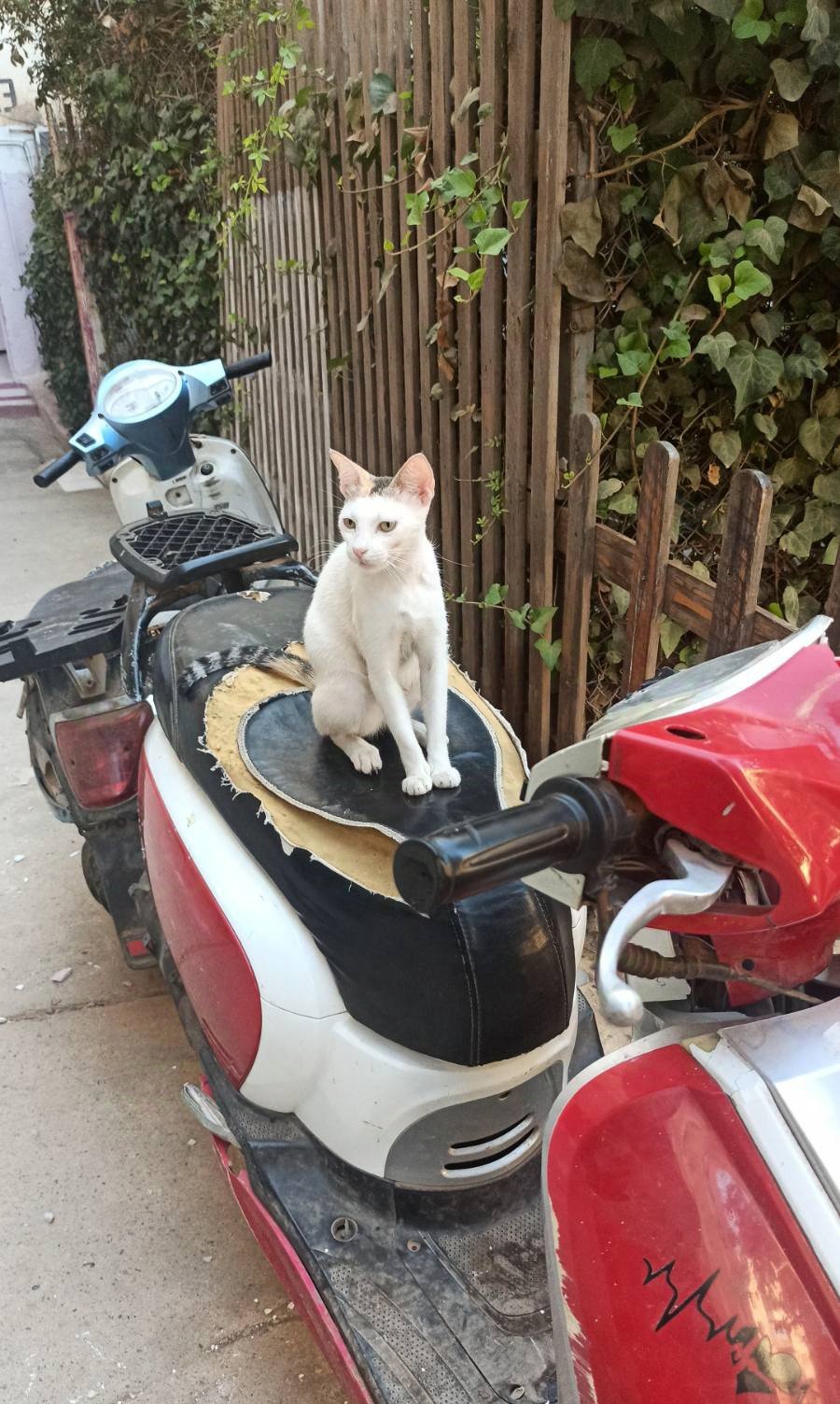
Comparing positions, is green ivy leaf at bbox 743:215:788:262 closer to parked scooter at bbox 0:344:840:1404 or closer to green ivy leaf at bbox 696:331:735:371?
green ivy leaf at bbox 696:331:735:371

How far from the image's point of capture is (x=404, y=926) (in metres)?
1.29

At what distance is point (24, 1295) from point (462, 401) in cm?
228

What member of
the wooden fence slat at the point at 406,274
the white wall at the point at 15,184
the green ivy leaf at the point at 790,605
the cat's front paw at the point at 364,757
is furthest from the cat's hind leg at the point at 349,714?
the white wall at the point at 15,184

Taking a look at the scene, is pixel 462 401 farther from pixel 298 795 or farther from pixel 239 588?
pixel 298 795

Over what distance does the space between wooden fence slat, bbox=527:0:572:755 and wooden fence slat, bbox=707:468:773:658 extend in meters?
0.64

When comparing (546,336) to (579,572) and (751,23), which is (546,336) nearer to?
(579,572)

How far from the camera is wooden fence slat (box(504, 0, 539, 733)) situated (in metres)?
2.19

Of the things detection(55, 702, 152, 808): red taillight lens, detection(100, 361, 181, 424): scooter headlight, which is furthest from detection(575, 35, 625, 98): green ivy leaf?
detection(55, 702, 152, 808): red taillight lens

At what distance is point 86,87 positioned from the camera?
6.26m

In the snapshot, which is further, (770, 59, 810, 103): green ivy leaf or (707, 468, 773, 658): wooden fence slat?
(770, 59, 810, 103): green ivy leaf

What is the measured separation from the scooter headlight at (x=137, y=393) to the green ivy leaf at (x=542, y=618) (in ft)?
3.35

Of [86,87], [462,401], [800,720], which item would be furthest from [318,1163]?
[86,87]

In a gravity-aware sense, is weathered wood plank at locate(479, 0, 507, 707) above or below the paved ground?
above

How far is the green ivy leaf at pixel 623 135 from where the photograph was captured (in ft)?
6.85
